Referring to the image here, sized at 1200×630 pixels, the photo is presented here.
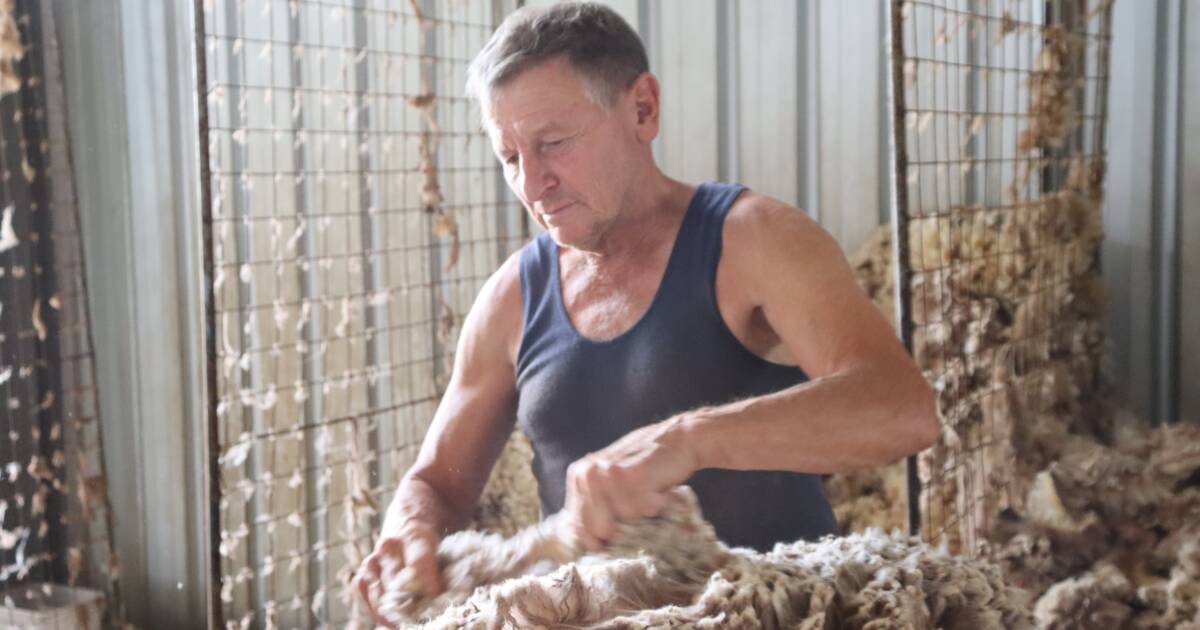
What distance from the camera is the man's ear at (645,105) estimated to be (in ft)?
3.11

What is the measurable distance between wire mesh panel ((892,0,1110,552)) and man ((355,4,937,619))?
13.2 inches

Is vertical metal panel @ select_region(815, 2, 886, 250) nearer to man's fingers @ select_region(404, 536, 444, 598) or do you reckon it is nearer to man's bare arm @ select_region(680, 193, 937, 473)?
man's bare arm @ select_region(680, 193, 937, 473)

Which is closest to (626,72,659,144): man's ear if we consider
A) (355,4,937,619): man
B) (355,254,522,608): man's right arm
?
(355,4,937,619): man

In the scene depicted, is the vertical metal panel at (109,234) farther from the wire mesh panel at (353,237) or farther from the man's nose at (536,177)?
the man's nose at (536,177)

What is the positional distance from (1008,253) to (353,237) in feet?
3.90

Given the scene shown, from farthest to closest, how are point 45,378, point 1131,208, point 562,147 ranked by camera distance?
point 45,378 → point 1131,208 → point 562,147

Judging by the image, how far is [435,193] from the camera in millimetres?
1903

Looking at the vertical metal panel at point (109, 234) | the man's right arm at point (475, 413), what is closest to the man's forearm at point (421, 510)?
the man's right arm at point (475, 413)

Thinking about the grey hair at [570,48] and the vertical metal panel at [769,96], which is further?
the vertical metal panel at [769,96]

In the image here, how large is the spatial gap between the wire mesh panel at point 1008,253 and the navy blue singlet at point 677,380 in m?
0.33

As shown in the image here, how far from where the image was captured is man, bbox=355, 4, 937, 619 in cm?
82

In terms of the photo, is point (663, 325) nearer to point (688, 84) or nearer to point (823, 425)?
point (823, 425)

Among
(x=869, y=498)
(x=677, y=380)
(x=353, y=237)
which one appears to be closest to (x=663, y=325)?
(x=677, y=380)

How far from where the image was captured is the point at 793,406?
81 centimetres
